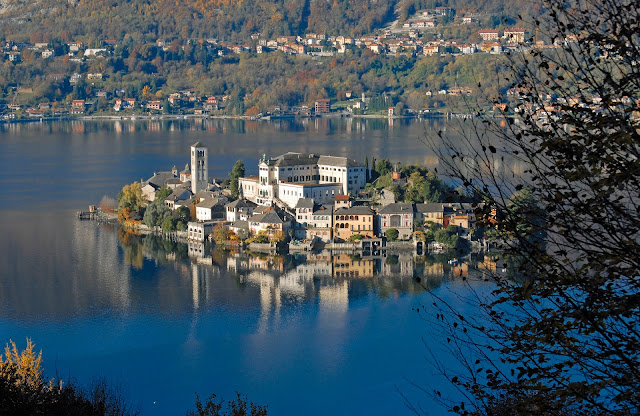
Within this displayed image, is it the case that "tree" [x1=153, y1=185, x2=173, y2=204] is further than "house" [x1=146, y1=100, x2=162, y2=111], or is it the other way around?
"house" [x1=146, y1=100, x2=162, y2=111]

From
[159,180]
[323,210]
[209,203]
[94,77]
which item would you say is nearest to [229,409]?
[323,210]

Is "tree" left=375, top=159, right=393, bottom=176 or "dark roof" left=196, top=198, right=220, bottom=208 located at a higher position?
"tree" left=375, top=159, right=393, bottom=176

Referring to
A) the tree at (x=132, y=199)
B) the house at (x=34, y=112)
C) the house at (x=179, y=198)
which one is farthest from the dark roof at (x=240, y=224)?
the house at (x=34, y=112)

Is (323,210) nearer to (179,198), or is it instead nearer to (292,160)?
(292,160)

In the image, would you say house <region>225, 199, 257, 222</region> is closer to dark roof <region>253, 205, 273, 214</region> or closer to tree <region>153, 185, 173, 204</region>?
dark roof <region>253, 205, 273, 214</region>

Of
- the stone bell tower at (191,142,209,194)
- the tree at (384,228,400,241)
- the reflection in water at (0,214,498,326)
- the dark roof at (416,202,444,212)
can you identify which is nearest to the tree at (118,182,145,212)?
the stone bell tower at (191,142,209,194)

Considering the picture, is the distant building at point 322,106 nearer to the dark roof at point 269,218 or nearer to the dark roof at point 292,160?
the dark roof at point 292,160
